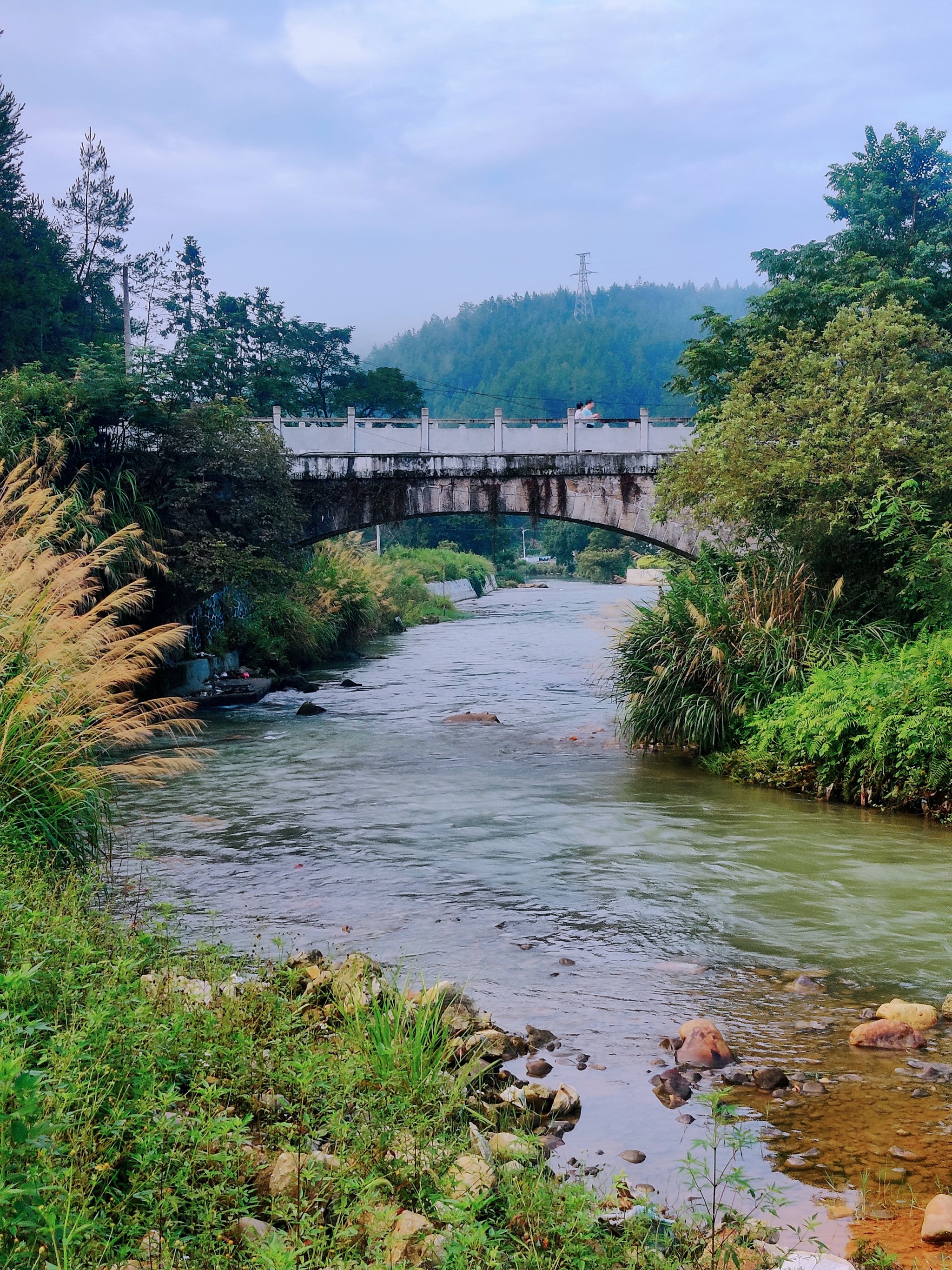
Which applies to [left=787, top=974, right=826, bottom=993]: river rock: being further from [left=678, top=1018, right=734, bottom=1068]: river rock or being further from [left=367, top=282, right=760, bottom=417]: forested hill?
[left=367, top=282, right=760, bottom=417]: forested hill

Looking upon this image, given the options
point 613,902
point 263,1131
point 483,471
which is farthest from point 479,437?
point 263,1131

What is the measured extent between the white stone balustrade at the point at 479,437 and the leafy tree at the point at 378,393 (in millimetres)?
31741

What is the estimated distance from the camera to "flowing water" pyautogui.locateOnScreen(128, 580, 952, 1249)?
4824 mm

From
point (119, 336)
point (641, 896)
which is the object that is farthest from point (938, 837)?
point (119, 336)

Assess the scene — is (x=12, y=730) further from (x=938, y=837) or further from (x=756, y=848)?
(x=938, y=837)

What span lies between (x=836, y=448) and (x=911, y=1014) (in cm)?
857

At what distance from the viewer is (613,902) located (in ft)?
27.1

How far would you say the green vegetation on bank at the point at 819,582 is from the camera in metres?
10.9

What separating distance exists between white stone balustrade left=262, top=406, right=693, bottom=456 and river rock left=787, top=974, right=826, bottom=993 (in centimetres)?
1635

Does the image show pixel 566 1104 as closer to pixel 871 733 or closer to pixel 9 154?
pixel 871 733

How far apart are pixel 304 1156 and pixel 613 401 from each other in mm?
129872

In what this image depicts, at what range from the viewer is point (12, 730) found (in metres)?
6.52

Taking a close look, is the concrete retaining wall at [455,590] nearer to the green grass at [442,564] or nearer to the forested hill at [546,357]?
the green grass at [442,564]

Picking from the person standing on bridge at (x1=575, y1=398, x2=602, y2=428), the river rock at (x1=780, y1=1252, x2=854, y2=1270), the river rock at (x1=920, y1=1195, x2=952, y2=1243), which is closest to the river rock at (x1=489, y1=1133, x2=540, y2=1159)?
the river rock at (x1=780, y1=1252, x2=854, y2=1270)
